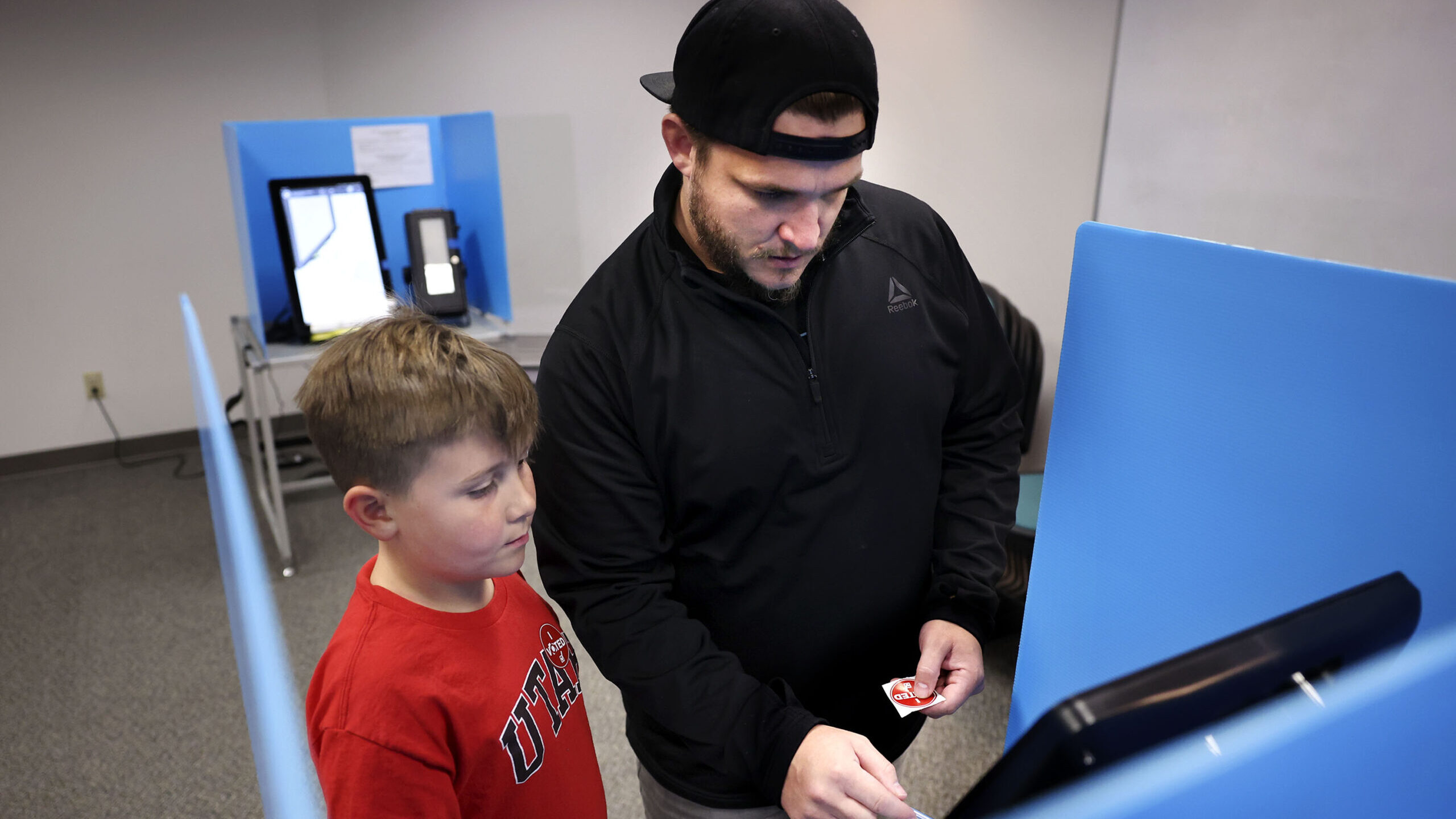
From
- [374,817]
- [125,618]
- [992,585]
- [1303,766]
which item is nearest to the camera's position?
[1303,766]

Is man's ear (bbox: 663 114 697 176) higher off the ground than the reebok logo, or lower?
higher

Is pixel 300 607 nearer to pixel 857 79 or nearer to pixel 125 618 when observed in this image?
pixel 125 618

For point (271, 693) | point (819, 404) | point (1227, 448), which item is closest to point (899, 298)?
point (819, 404)

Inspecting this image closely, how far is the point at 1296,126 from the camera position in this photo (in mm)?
2477

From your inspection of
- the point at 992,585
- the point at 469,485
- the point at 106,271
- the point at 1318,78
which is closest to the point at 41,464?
the point at 106,271

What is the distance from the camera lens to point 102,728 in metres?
2.34

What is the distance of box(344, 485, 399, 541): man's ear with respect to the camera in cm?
86

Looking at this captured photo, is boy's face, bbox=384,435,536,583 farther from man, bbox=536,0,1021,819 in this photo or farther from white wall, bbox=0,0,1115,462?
white wall, bbox=0,0,1115,462

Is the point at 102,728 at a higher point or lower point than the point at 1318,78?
lower

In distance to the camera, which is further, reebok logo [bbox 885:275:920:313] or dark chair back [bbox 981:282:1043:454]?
dark chair back [bbox 981:282:1043:454]

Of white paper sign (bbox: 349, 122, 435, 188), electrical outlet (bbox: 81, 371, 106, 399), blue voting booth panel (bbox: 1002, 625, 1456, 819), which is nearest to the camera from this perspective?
blue voting booth panel (bbox: 1002, 625, 1456, 819)

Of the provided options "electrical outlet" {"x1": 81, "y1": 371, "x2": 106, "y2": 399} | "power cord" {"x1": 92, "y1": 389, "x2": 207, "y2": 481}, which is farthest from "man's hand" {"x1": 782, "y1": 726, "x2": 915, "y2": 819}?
"electrical outlet" {"x1": 81, "y1": 371, "x2": 106, "y2": 399}

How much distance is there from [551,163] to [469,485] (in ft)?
9.65

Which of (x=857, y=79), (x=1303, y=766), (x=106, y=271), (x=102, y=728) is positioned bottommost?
(x=102, y=728)
